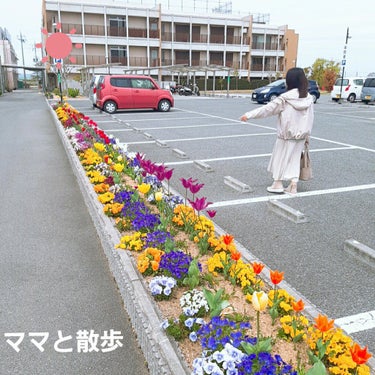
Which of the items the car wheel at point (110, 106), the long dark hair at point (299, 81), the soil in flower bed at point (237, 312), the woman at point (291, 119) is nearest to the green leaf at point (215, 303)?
the soil in flower bed at point (237, 312)

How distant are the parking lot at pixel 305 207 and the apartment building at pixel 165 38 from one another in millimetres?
26926

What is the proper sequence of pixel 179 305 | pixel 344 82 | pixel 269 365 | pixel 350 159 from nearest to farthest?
pixel 269 365 < pixel 179 305 < pixel 350 159 < pixel 344 82

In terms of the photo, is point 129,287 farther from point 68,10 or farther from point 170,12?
point 170,12

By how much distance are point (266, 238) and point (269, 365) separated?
7.44 ft

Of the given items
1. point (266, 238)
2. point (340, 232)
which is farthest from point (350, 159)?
point (266, 238)

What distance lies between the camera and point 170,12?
143ft

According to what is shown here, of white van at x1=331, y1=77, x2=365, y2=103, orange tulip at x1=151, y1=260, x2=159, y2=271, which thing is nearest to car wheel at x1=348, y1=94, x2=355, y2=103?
white van at x1=331, y1=77, x2=365, y2=103

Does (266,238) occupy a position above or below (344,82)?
below

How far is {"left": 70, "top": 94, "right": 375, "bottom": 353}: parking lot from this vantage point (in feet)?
10.1

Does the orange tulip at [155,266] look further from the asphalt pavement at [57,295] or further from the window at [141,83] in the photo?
the window at [141,83]

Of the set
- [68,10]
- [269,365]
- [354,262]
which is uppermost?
[68,10]

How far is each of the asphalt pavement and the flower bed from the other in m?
0.40

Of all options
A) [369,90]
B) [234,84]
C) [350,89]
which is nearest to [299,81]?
[369,90]

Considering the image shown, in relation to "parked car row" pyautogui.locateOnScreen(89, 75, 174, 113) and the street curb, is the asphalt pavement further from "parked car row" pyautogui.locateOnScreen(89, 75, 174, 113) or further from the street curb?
"parked car row" pyautogui.locateOnScreen(89, 75, 174, 113)
